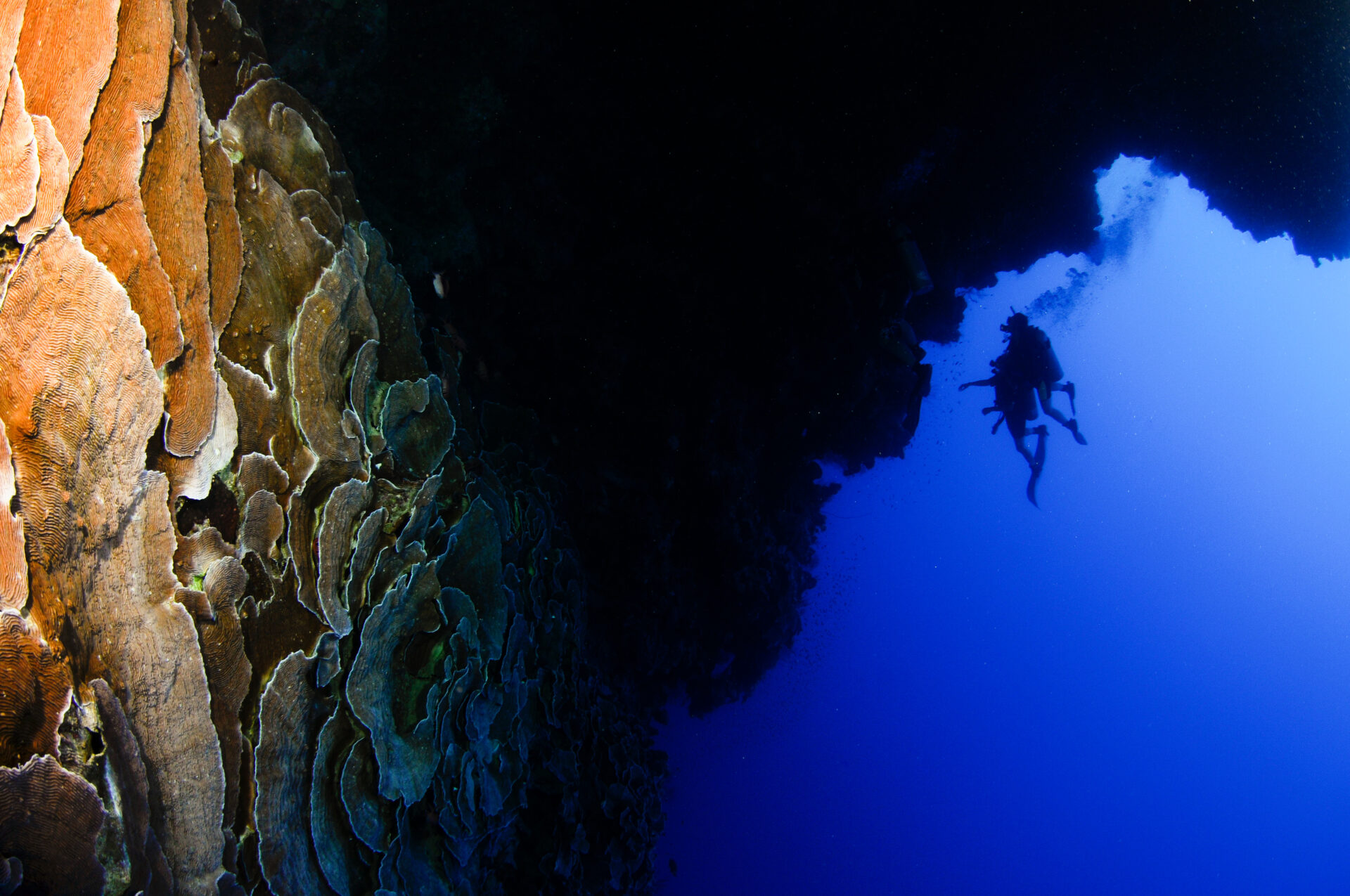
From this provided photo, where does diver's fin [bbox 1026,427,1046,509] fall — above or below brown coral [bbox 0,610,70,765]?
above

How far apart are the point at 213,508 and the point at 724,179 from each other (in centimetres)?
416

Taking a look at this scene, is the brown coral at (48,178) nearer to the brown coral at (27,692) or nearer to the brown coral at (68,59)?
the brown coral at (68,59)

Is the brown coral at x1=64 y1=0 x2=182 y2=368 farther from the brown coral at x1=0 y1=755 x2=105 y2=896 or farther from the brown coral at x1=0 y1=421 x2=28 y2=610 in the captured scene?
the brown coral at x1=0 y1=755 x2=105 y2=896

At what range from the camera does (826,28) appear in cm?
408

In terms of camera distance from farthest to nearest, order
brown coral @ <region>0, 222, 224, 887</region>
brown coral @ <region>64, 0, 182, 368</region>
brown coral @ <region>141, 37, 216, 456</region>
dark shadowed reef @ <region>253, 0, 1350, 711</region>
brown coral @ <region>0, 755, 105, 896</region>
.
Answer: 1. dark shadowed reef @ <region>253, 0, 1350, 711</region>
2. brown coral @ <region>141, 37, 216, 456</region>
3. brown coral @ <region>64, 0, 182, 368</region>
4. brown coral @ <region>0, 222, 224, 887</region>
5. brown coral @ <region>0, 755, 105, 896</region>

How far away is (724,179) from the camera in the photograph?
4473 mm

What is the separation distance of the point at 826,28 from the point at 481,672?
5.18m

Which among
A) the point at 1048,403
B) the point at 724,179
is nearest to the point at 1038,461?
the point at 1048,403

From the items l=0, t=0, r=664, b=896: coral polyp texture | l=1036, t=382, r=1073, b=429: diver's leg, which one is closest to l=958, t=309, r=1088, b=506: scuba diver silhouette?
l=1036, t=382, r=1073, b=429: diver's leg

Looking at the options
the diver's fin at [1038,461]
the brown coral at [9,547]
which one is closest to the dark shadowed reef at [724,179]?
the brown coral at [9,547]

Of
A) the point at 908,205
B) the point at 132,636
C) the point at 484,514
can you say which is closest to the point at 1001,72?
the point at 908,205

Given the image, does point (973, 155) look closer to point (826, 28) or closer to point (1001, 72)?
point (1001, 72)

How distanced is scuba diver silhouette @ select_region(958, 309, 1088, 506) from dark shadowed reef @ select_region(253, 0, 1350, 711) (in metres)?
1.73

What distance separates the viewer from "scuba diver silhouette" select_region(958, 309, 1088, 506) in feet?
28.0
